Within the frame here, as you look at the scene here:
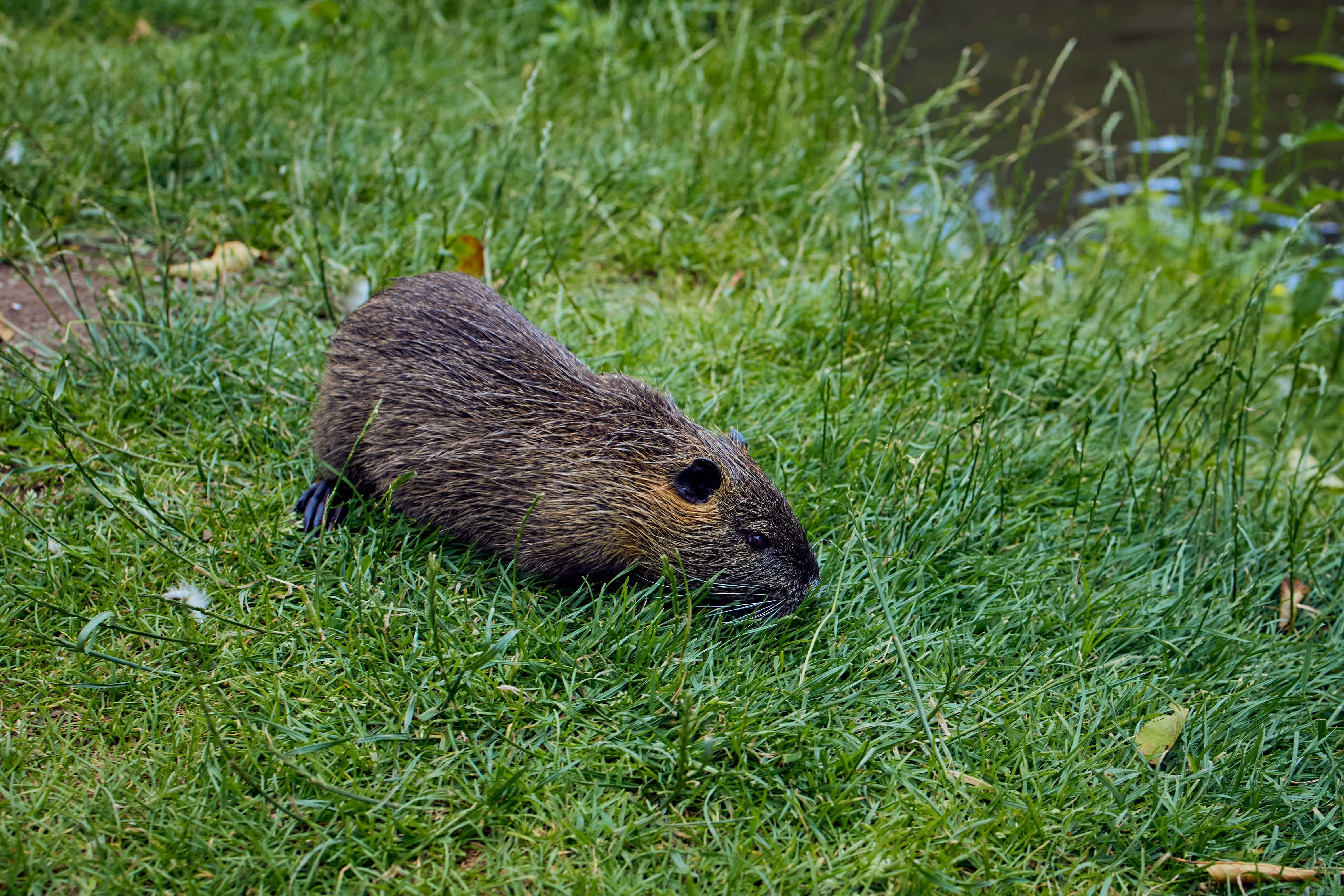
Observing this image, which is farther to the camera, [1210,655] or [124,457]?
[124,457]

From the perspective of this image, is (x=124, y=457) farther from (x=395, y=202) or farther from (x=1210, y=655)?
(x=1210, y=655)

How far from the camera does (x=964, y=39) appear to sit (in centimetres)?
998

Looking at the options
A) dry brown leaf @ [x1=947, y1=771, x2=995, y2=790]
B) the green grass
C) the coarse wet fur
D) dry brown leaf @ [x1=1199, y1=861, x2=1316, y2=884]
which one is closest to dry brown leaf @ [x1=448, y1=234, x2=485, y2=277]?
the green grass

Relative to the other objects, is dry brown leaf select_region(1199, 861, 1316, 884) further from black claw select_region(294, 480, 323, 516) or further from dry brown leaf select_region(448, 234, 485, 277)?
dry brown leaf select_region(448, 234, 485, 277)

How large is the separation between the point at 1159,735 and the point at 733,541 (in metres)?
1.30

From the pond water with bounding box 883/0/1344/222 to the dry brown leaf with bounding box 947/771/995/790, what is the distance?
6134mm

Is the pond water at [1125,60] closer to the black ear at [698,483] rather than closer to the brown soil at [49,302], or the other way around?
the black ear at [698,483]

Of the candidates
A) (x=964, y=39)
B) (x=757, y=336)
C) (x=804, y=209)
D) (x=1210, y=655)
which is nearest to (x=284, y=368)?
(x=757, y=336)

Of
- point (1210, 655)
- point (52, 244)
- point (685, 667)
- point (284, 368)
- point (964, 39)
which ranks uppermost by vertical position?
point (964, 39)

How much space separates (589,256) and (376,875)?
320 centimetres

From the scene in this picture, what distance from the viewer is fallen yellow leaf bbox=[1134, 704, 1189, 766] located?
2.67m

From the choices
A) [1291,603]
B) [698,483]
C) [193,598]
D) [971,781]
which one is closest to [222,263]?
[193,598]

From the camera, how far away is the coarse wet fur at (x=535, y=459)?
289 centimetres

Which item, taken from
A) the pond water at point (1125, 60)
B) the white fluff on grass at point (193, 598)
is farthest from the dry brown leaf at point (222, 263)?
the pond water at point (1125, 60)
